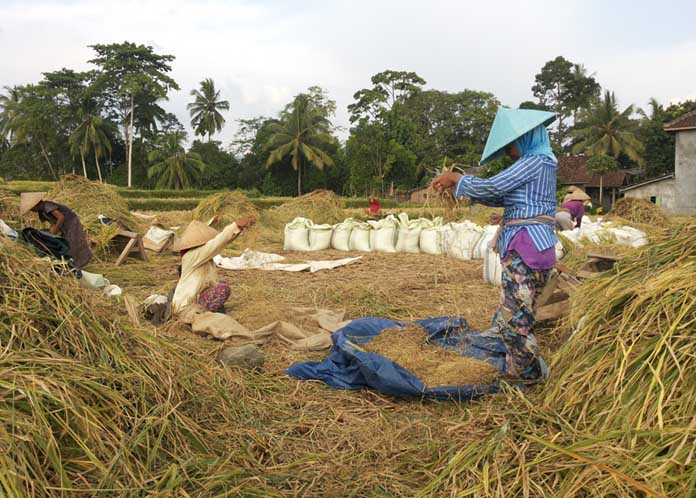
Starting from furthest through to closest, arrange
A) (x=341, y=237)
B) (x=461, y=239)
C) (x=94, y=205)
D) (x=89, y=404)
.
Result: (x=341, y=237) → (x=94, y=205) → (x=461, y=239) → (x=89, y=404)

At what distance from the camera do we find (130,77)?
35.2 m

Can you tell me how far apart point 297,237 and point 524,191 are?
6.50 metres

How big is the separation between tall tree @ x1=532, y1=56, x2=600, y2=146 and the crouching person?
133ft

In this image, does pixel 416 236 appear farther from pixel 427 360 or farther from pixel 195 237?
pixel 427 360

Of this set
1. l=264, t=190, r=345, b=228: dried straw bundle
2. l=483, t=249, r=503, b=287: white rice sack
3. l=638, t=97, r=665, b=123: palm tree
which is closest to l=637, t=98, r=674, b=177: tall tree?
l=638, t=97, r=665, b=123: palm tree

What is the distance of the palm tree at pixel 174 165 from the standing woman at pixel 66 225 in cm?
2726

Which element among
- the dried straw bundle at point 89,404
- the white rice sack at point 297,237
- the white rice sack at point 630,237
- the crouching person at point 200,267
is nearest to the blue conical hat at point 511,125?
the dried straw bundle at point 89,404

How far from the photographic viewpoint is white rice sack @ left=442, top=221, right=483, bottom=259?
24.7ft

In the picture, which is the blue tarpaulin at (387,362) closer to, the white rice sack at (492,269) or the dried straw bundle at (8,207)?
the white rice sack at (492,269)

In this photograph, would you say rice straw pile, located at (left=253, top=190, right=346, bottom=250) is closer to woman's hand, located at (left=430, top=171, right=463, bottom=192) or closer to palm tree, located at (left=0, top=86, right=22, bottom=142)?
woman's hand, located at (left=430, top=171, right=463, bottom=192)

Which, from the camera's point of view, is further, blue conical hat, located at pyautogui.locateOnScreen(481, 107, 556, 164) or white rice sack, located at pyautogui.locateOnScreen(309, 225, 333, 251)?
white rice sack, located at pyautogui.locateOnScreen(309, 225, 333, 251)

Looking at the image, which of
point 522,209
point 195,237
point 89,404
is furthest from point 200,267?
point 89,404

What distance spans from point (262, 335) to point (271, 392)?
0.92m

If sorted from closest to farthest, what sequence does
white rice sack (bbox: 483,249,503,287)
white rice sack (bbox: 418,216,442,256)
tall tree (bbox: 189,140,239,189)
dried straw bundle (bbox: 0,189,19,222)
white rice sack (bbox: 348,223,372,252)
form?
white rice sack (bbox: 483,249,503,287) < dried straw bundle (bbox: 0,189,19,222) < white rice sack (bbox: 418,216,442,256) < white rice sack (bbox: 348,223,372,252) < tall tree (bbox: 189,140,239,189)
